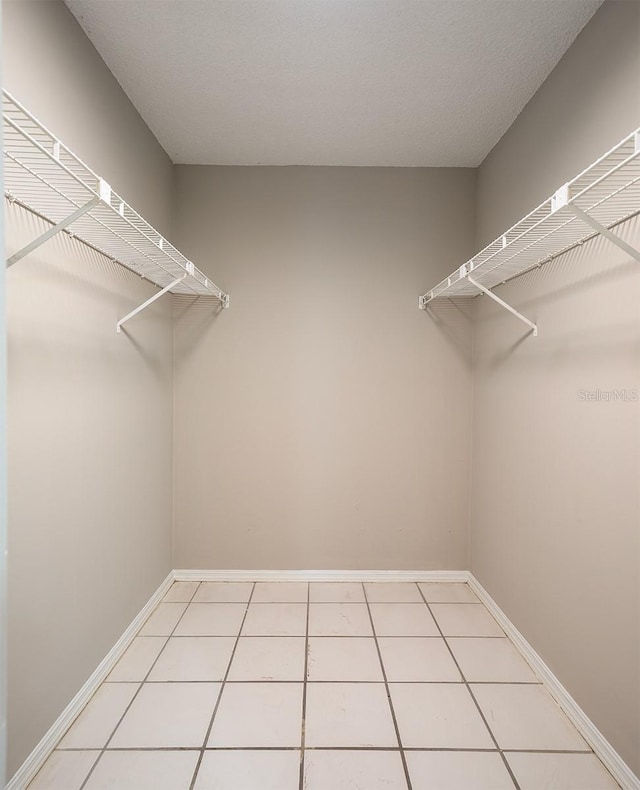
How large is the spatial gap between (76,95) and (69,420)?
1.16m

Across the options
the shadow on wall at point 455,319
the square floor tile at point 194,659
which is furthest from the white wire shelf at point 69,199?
the square floor tile at point 194,659

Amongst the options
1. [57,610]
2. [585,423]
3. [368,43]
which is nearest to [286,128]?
[368,43]

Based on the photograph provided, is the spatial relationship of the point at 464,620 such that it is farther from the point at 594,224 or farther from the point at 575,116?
the point at 575,116

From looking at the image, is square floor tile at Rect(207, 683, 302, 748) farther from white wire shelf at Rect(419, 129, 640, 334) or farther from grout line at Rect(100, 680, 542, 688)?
white wire shelf at Rect(419, 129, 640, 334)

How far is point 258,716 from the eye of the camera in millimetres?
1593

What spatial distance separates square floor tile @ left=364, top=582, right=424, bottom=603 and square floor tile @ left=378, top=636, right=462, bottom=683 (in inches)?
13.9

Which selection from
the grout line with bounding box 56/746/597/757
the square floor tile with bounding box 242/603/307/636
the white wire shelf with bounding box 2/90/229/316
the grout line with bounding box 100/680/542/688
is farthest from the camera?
the square floor tile with bounding box 242/603/307/636

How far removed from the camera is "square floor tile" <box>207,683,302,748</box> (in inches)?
58.8

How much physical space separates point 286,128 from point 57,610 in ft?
7.51

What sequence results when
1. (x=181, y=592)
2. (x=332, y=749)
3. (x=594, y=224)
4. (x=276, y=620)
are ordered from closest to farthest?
(x=594, y=224) < (x=332, y=749) < (x=276, y=620) < (x=181, y=592)

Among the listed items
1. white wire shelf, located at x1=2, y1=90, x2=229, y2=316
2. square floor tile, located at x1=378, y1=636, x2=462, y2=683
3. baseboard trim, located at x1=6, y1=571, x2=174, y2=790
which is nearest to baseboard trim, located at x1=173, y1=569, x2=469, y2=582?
baseboard trim, located at x1=6, y1=571, x2=174, y2=790

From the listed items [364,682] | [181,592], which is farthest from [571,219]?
[181,592]

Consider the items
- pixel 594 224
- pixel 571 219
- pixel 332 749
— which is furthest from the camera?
pixel 332 749

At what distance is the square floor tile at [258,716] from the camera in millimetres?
1493
